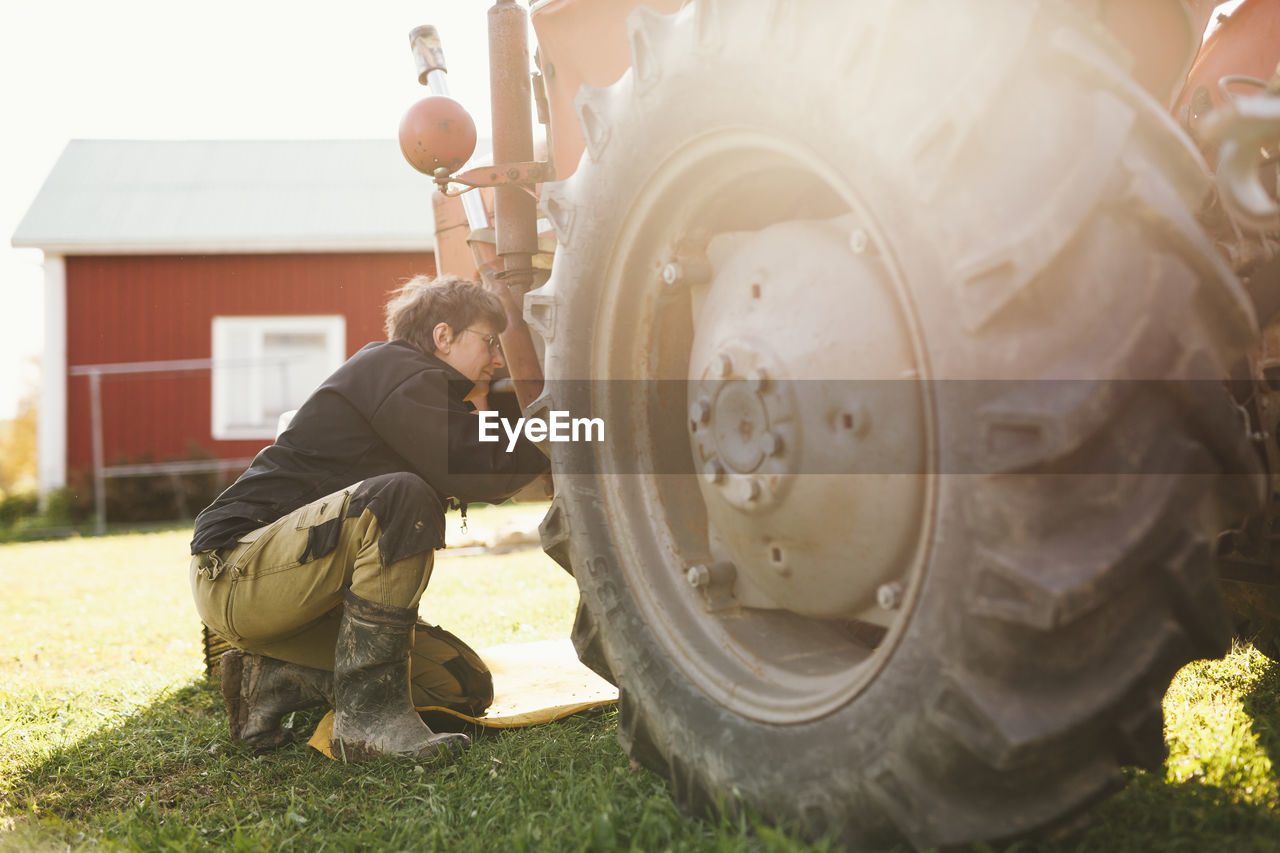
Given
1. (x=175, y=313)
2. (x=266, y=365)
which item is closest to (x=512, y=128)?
(x=266, y=365)

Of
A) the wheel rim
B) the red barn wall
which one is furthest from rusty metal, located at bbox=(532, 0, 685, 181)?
the red barn wall

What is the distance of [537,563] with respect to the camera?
6.48 m

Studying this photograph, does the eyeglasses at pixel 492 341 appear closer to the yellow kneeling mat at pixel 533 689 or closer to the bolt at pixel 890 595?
the yellow kneeling mat at pixel 533 689

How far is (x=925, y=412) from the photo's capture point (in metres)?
1.31

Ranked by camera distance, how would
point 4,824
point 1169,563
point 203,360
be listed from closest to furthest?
point 1169,563, point 4,824, point 203,360

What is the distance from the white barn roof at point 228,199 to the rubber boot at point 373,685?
10613 millimetres

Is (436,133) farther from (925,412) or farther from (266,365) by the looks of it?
(266,365)

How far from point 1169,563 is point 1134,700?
183 millimetres

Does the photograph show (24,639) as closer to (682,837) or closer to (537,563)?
(537,563)

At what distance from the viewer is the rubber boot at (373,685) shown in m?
2.40

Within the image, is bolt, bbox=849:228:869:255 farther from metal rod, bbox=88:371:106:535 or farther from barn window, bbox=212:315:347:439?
barn window, bbox=212:315:347:439

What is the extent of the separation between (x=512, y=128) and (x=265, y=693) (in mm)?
1691

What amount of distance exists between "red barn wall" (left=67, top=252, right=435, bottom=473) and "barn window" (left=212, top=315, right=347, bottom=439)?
15 centimetres

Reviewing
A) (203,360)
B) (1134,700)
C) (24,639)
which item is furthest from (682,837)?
(203,360)
